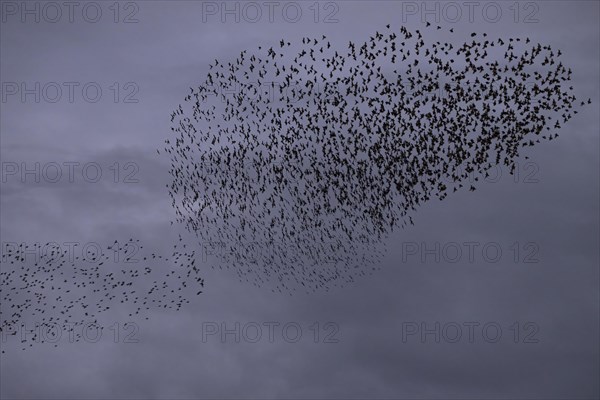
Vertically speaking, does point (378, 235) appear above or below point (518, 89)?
below

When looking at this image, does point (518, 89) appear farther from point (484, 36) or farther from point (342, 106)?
point (342, 106)

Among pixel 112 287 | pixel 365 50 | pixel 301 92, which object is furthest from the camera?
pixel 112 287

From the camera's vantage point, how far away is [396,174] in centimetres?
4816

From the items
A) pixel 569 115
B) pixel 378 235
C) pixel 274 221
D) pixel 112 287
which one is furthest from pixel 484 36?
pixel 112 287

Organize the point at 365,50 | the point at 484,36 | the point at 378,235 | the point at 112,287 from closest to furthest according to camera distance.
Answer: the point at 484,36
the point at 365,50
the point at 378,235
the point at 112,287

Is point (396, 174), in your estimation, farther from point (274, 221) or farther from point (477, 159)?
point (274, 221)

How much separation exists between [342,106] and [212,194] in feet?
40.8

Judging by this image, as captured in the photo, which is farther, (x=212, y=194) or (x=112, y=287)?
(x=112, y=287)

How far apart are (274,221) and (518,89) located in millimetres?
18988

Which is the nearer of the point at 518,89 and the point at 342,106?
the point at 518,89

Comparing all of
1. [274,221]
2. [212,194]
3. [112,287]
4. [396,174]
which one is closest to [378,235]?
[396,174]

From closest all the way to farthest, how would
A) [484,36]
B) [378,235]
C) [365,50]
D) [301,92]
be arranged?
[484,36] < [365,50] < [301,92] < [378,235]

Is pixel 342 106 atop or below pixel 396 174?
atop

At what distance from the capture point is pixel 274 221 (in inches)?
2131
